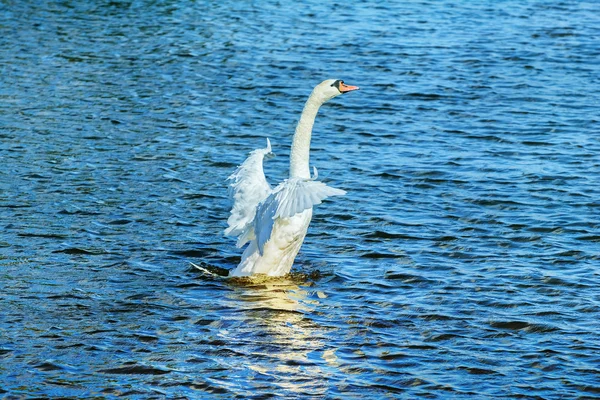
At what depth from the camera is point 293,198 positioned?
10.0m

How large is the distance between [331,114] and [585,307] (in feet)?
28.6

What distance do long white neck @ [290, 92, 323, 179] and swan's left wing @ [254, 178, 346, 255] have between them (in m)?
0.77

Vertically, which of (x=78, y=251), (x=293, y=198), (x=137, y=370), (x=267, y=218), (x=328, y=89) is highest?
(x=328, y=89)

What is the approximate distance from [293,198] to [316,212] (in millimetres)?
3795

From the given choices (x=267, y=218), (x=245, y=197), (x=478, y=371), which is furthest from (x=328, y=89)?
(x=478, y=371)

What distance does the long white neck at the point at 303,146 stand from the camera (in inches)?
445

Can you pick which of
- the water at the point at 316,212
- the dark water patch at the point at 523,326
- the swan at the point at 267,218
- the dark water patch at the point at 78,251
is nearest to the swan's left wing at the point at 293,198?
the swan at the point at 267,218

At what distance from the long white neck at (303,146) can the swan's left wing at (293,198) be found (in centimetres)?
77

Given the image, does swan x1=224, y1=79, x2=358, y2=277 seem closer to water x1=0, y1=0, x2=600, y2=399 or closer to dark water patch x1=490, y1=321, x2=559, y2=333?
water x1=0, y1=0, x2=600, y2=399

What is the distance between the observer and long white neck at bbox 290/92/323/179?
11.3 metres

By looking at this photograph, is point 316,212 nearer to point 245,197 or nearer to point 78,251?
point 245,197

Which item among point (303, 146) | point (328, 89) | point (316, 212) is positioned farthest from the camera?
point (316, 212)

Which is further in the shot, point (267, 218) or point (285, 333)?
point (267, 218)

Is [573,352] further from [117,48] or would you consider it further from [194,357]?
[117,48]
